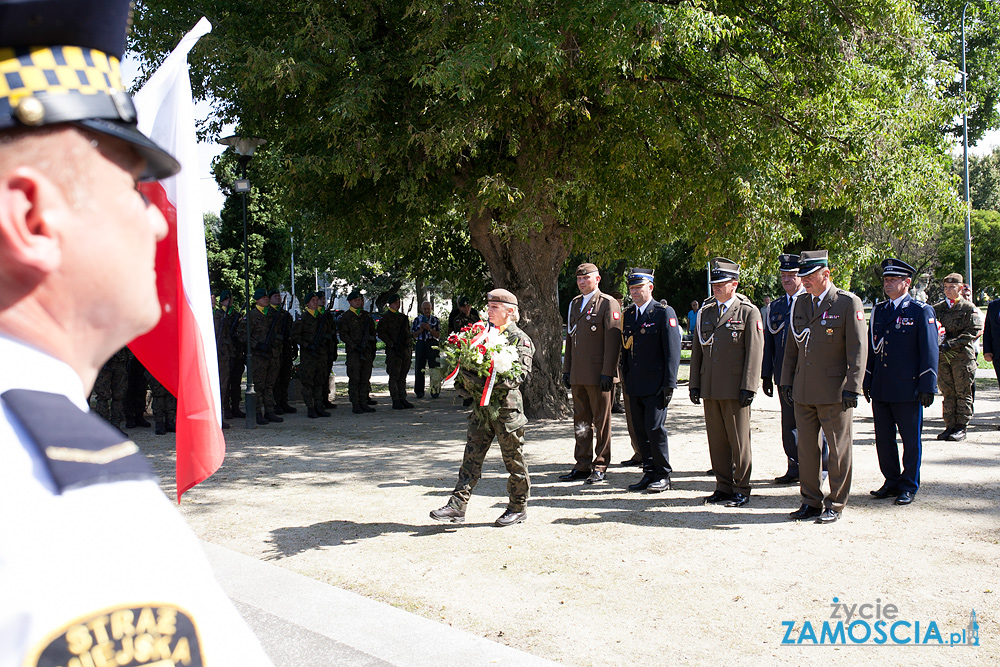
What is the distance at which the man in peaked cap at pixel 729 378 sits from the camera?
25.0 ft

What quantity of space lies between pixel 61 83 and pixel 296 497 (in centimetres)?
779

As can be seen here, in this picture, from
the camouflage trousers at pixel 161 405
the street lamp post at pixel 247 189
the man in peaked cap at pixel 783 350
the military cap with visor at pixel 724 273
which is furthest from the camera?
the camouflage trousers at pixel 161 405

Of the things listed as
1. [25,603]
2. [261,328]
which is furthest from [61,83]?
[261,328]

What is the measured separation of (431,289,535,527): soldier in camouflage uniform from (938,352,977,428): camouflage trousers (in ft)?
22.9

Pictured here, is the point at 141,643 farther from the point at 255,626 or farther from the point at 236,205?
the point at 236,205

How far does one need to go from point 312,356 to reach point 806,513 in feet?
33.8

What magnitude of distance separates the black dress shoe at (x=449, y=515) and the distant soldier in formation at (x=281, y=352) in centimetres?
825

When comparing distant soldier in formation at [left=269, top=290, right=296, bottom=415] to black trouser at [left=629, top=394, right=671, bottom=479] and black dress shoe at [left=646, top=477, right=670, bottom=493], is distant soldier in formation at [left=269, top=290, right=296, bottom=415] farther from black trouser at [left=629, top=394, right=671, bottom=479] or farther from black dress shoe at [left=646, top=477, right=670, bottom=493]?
black dress shoe at [left=646, top=477, right=670, bottom=493]

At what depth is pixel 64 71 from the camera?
35.9 inches

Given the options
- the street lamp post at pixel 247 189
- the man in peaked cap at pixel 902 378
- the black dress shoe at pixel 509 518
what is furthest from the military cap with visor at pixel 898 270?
A: the street lamp post at pixel 247 189

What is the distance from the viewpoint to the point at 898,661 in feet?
13.4

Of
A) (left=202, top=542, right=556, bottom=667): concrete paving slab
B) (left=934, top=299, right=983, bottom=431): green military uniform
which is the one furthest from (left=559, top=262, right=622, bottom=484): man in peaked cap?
(left=934, top=299, right=983, bottom=431): green military uniform

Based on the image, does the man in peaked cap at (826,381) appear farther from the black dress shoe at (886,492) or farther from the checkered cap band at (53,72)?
the checkered cap band at (53,72)

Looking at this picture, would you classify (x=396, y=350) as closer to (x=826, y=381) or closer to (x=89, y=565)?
(x=826, y=381)
